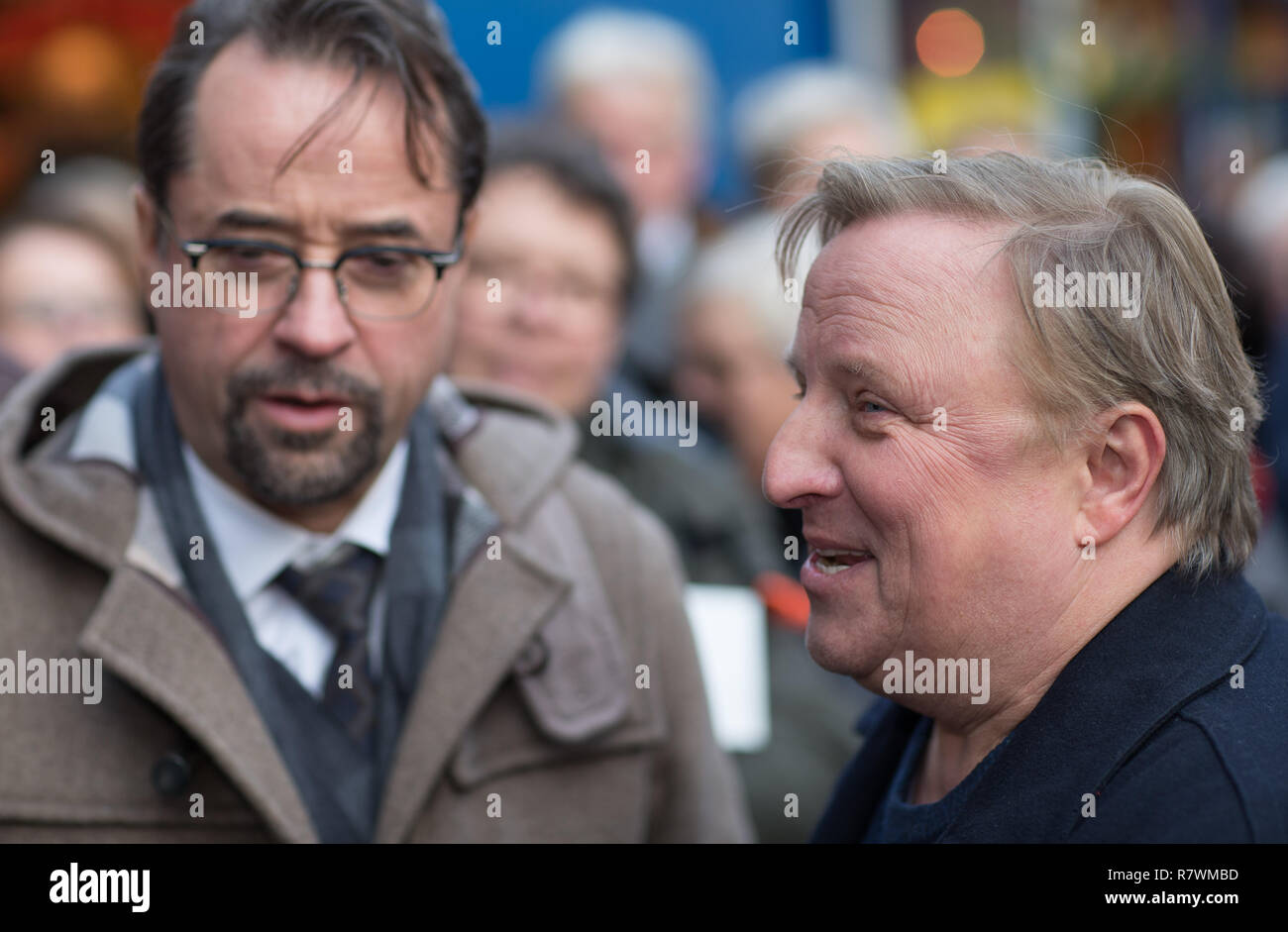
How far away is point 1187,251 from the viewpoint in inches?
81.1

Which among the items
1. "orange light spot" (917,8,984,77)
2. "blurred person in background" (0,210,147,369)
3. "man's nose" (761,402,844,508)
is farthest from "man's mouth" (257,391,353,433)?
"orange light spot" (917,8,984,77)

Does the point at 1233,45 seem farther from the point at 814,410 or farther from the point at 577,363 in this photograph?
the point at 814,410

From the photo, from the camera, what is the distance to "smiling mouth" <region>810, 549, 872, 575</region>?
7.15ft

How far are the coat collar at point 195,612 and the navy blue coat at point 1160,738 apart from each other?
98 cm

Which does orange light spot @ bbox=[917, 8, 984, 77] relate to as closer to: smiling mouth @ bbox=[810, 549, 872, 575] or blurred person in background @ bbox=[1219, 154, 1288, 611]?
blurred person in background @ bbox=[1219, 154, 1288, 611]

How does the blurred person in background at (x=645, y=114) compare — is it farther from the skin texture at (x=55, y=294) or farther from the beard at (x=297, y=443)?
the beard at (x=297, y=443)

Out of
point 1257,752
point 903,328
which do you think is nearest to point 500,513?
point 903,328

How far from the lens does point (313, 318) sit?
2461 millimetres

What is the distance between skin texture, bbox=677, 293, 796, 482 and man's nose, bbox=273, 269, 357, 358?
197 centimetres

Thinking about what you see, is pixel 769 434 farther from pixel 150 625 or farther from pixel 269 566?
pixel 150 625

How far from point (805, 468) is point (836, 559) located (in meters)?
0.18

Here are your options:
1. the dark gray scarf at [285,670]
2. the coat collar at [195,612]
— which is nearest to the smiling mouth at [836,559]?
the coat collar at [195,612]

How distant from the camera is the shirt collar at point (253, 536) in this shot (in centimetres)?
256
